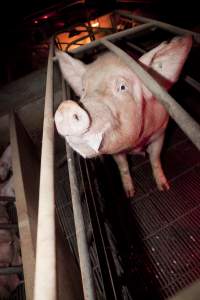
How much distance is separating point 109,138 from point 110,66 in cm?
86

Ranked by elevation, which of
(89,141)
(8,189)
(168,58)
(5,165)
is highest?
(5,165)

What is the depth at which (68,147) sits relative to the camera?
82.6 inches

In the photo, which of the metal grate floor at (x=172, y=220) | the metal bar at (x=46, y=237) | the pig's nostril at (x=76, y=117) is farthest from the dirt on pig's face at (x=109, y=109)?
the metal grate floor at (x=172, y=220)

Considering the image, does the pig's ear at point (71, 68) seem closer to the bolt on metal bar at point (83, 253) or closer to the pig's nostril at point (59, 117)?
the pig's nostril at point (59, 117)

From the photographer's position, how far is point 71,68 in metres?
3.02

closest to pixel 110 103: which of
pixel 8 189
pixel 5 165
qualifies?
pixel 8 189

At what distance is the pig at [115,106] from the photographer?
1.76 m

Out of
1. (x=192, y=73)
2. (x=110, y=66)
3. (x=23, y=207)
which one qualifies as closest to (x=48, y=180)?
(x=23, y=207)

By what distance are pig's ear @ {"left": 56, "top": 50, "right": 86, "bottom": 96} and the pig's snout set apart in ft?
4.56

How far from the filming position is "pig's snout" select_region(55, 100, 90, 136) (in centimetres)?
166

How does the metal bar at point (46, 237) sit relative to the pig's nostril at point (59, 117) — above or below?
below

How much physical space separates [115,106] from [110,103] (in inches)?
2.3

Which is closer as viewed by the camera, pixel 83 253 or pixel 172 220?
pixel 83 253

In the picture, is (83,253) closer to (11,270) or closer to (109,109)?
(109,109)
